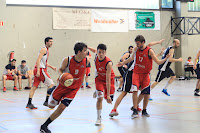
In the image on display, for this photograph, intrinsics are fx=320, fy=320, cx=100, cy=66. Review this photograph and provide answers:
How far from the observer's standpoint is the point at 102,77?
20.5 feet

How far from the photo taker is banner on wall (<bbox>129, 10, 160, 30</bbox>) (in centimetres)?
1847

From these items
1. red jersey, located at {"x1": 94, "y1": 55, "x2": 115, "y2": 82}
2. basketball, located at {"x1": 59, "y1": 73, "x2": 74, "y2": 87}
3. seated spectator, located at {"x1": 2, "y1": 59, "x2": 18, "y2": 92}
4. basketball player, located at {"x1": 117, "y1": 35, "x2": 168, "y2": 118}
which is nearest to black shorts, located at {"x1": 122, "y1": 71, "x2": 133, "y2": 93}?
basketball player, located at {"x1": 117, "y1": 35, "x2": 168, "y2": 118}

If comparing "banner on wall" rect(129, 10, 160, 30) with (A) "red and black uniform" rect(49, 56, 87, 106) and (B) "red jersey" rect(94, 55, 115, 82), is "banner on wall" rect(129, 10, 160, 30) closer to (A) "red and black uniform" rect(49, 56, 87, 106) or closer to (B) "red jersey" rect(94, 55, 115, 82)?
(B) "red jersey" rect(94, 55, 115, 82)

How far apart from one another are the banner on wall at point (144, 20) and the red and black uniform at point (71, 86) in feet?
44.2

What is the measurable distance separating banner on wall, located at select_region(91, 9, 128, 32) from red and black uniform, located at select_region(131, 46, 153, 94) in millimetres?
11112

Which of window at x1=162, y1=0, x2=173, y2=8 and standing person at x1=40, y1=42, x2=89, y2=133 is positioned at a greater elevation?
window at x1=162, y1=0, x2=173, y2=8

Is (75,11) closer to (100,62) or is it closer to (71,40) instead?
(71,40)

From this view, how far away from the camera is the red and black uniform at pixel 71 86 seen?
17.1 feet

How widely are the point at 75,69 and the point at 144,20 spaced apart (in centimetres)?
1399

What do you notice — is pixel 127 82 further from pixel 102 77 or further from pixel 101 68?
pixel 101 68

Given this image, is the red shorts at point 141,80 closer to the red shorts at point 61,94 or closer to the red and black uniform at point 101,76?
the red and black uniform at point 101,76

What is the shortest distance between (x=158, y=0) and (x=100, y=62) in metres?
14.1

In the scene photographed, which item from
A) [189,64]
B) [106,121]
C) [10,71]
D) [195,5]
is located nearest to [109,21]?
[189,64]

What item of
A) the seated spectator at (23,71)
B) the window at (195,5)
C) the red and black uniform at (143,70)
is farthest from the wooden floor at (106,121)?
the window at (195,5)
